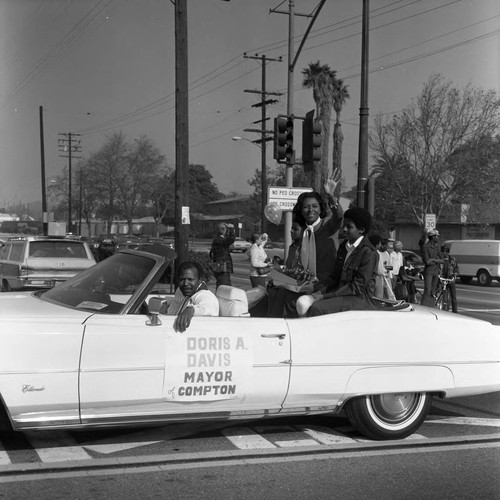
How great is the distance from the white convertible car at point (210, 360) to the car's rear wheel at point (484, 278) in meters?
21.3

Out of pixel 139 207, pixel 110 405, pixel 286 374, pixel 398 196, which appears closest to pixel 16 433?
pixel 110 405

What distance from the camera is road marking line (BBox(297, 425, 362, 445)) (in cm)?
492

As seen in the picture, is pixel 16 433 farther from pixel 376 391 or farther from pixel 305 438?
pixel 376 391

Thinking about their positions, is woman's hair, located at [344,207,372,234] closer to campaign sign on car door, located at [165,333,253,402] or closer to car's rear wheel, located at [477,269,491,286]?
campaign sign on car door, located at [165,333,253,402]

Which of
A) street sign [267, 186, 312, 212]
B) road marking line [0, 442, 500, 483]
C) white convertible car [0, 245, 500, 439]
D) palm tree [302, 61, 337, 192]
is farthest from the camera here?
palm tree [302, 61, 337, 192]

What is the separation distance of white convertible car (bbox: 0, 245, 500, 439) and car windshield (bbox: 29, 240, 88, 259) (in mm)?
8444

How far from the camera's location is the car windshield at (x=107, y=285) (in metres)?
4.54

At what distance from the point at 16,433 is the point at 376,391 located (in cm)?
265

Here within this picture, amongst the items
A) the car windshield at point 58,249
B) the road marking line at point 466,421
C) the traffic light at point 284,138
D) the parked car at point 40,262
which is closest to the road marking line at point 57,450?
the road marking line at point 466,421

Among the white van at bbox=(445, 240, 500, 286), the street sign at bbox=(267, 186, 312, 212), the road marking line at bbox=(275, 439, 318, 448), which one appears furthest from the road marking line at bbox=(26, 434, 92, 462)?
the white van at bbox=(445, 240, 500, 286)

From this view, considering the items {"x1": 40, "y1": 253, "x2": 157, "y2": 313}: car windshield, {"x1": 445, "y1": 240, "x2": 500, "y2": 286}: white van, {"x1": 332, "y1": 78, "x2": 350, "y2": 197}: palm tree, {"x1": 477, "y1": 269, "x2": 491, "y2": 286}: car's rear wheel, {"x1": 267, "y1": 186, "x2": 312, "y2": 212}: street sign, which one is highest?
{"x1": 332, "y1": 78, "x2": 350, "y2": 197}: palm tree

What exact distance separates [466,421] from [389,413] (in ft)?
3.51

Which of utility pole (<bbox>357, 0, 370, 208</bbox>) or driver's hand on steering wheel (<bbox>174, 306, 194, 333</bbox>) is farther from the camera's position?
utility pole (<bbox>357, 0, 370, 208</bbox>)

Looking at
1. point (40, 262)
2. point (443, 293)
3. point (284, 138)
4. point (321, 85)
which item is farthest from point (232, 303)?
point (321, 85)
